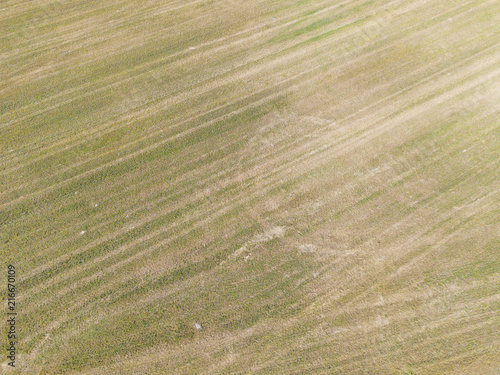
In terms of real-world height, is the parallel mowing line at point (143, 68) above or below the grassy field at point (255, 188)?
above

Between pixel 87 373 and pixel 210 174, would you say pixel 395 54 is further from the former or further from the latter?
pixel 87 373

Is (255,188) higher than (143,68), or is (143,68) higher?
(143,68)

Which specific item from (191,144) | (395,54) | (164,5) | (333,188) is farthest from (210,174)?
(164,5)

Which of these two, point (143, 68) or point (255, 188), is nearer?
point (255, 188)

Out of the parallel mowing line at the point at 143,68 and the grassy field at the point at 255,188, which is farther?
the parallel mowing line at the point at 143,68

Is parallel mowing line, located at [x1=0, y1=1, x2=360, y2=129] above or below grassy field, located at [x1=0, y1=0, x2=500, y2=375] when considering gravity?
above

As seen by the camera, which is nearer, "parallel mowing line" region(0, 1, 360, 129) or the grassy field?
the grassy field

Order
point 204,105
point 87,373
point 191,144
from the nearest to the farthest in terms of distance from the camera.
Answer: point 87,373 < point 191,144 < point 204,105

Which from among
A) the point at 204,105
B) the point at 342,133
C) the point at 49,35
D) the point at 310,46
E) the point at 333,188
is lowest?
the point at 333,188
